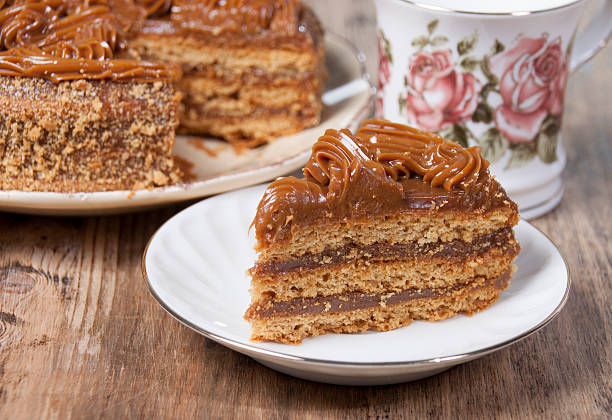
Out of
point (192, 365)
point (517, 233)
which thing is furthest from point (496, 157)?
point (192, 365)

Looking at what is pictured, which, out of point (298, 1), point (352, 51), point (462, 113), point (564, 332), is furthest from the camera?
point (352, 51)

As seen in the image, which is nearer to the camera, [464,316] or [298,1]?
[464,316]

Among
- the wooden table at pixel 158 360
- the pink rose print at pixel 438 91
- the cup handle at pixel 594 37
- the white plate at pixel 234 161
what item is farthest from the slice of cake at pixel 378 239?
the cup handle at pixel 594 37

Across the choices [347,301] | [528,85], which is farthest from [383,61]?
[347,301]

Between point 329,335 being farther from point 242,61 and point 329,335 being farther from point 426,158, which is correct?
point 242,61

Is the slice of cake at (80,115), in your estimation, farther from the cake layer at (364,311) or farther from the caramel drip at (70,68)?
the cake layer at (364,311)

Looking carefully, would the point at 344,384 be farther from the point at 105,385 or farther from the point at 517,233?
the point at 517,233

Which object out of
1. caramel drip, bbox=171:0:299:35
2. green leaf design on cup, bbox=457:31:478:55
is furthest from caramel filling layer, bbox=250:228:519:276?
caramel drip, bbox=171:0:299:35
